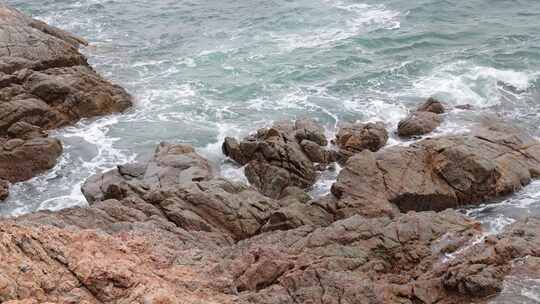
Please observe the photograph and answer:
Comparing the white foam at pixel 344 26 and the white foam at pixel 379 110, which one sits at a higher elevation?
the white foam at pixel 344 26

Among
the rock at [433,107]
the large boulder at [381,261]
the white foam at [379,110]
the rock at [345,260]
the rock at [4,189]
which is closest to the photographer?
the rock at [345,260]

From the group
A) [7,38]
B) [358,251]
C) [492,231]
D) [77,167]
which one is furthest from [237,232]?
[7,38]

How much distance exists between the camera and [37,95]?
3272 cm

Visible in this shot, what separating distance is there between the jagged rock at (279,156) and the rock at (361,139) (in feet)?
3.09

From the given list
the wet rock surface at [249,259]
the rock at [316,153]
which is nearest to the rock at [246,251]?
the wet rock surface at [249,259]

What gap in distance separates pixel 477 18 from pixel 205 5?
26.4m

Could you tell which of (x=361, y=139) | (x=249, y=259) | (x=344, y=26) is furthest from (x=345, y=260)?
(x=344, y=26)

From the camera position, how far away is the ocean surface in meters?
31.5

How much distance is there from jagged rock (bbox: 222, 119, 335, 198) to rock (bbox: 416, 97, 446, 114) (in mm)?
7192

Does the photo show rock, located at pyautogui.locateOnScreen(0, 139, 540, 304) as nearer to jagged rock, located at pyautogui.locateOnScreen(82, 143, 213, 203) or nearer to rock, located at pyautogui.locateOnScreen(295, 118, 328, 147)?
jagged rock, located at pyautogui.locateOnScreen(82, 143, 213, 203)

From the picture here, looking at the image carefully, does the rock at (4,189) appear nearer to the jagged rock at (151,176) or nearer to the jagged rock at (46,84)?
the jagged rock at (151,176)

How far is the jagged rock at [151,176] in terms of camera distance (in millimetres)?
23641

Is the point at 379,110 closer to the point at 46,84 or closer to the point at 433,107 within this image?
the point at 433,107

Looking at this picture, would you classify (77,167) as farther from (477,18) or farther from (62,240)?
(477,18)
